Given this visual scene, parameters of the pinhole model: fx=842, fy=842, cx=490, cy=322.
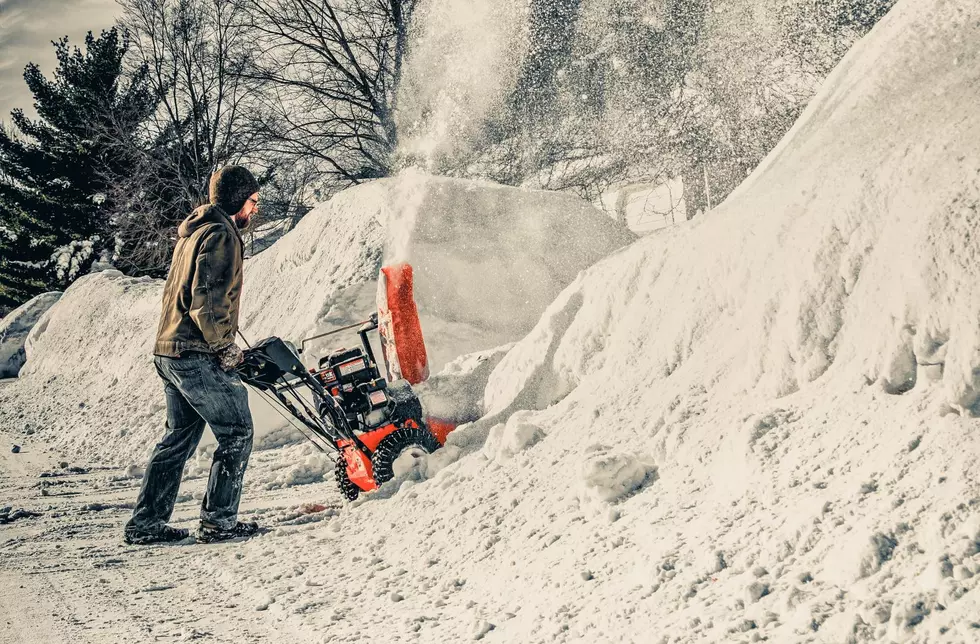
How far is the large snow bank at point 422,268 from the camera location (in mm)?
7684

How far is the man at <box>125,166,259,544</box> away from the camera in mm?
4344

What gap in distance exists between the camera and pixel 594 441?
399cm

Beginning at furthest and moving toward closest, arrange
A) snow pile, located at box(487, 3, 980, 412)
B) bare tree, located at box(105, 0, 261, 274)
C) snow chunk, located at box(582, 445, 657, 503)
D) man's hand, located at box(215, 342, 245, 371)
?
bare tree, located at box(105, 0, 261, 274) → man's hand, located at box(215, 342, 245, 371) → snow chunk, located at box(582, 445, 657, 503) → snow pile, located at box(487, 3, 980, 412)

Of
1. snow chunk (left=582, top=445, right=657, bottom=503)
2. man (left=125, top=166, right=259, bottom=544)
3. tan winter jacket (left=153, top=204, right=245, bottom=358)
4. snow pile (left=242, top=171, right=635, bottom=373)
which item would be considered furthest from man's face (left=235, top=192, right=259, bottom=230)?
snow pile (left=242, top=171, right=635, bottom=373)

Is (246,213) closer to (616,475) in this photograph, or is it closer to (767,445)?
(616,475)

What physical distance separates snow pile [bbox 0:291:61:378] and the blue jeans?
16678 millimetres

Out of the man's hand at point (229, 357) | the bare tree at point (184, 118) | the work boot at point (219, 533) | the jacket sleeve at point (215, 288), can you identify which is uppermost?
the bare tree at point (184, 118)

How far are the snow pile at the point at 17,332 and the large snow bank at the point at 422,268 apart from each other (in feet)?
31.4

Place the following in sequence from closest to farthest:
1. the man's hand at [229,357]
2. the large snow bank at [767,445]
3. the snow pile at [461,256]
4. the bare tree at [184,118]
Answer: the large snow bank at [767,445] < the man's hand at [229,357] < the snow pile at [461,256] < the bare tree at [184,118]

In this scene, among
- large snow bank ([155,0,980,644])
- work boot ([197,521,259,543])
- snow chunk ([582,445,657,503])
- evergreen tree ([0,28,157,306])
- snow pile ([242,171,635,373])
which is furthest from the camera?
evergreen tree ([0,28,157,306])

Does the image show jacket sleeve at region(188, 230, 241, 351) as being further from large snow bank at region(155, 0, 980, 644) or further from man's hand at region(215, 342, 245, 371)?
large snow bank at region(155, 0, 980, 644)

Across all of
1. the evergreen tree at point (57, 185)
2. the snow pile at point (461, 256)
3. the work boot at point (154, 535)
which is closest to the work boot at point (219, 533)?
the work boot at point (154, 535)

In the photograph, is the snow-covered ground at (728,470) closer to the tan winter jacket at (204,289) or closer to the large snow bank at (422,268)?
the tan winter jacket at (204,289)

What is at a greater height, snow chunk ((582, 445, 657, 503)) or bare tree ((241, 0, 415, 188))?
bare tree ((241, 0, 415, 188))
